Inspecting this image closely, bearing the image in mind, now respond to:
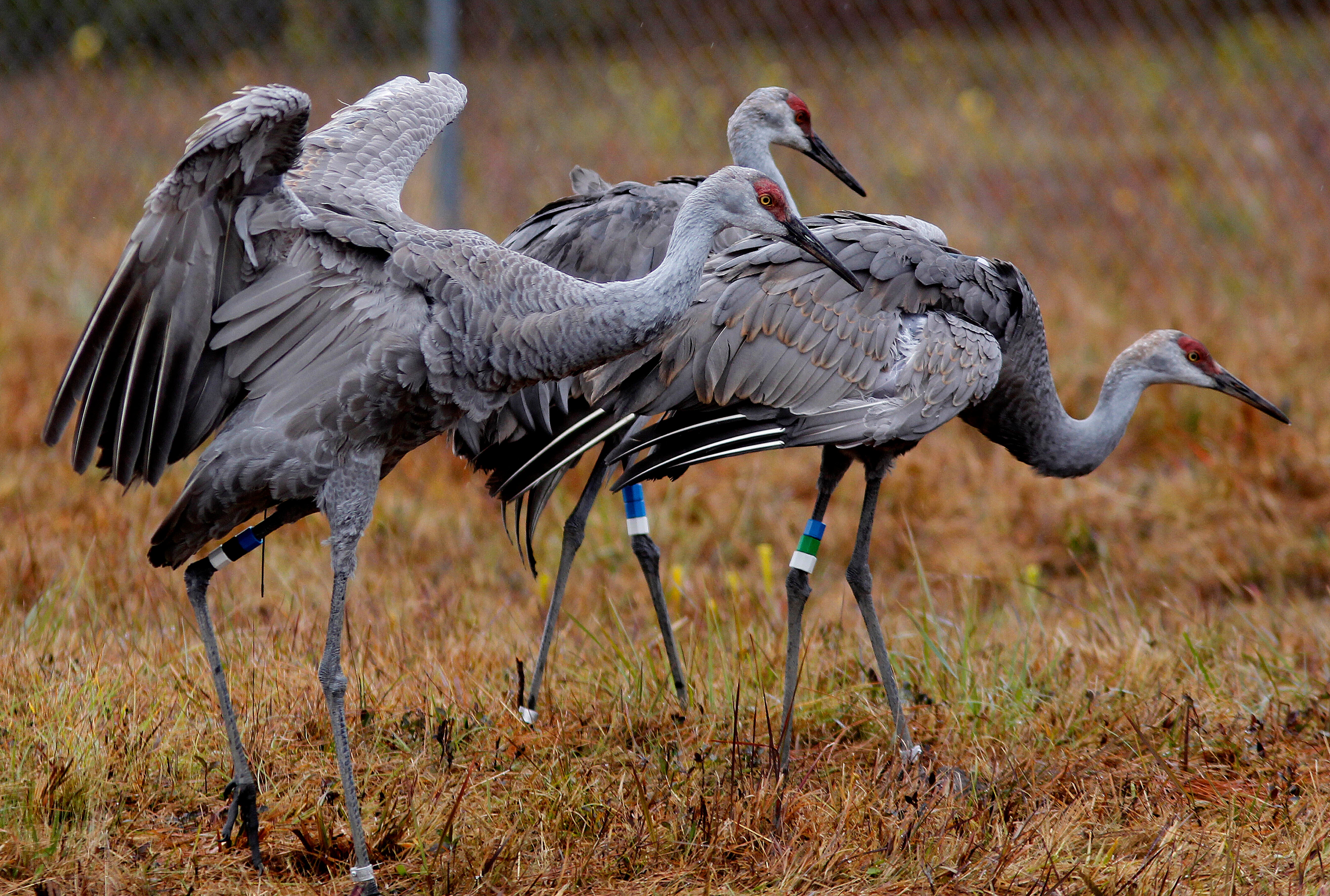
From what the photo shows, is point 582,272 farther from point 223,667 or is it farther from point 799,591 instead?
point 223,667

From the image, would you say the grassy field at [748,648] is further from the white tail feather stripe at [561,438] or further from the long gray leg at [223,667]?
the white tail feather stripe at [561,438]

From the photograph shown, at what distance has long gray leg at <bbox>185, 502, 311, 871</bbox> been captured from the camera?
9.21 ft

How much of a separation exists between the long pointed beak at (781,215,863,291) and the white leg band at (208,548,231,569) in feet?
4.86

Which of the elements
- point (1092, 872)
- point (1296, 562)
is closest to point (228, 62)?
point (1296, 562)

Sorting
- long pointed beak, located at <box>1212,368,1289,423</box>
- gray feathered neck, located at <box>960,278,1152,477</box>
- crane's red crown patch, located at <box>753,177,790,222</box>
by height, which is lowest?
long pointed beak, located at <box>1212,368,1289,423</box>

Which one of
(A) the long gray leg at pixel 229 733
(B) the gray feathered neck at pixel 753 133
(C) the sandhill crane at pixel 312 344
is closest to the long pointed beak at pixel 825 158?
(B) the gray feathered neck at pixel 753 133

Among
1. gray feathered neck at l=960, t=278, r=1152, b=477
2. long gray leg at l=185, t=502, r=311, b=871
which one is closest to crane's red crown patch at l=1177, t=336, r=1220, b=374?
gray feathered neck at l=960, t=278, r=1152, b=477

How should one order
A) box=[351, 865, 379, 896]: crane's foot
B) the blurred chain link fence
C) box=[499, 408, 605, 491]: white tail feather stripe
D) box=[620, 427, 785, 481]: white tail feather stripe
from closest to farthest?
box=[351, 865, 379, 896]: crane's foot
box=[620, 427, 785, 481]: white tail feather stripe
box=[499, 408, 605, 491]: white tail feather stripe
the blurred chain link fence

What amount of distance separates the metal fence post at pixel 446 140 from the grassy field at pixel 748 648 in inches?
39.1

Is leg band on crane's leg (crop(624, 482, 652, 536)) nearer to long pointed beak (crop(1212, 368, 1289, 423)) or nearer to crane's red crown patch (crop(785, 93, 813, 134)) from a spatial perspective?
crane's red crown patch (crop(785, 93, 813, 134))

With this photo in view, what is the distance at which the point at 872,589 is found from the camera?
151 inches

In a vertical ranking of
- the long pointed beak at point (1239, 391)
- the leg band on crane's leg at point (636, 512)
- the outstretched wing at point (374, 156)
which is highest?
the outstretched wing at point (374, 156)

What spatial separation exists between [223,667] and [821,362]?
163cm

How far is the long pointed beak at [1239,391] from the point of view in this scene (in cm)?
400
